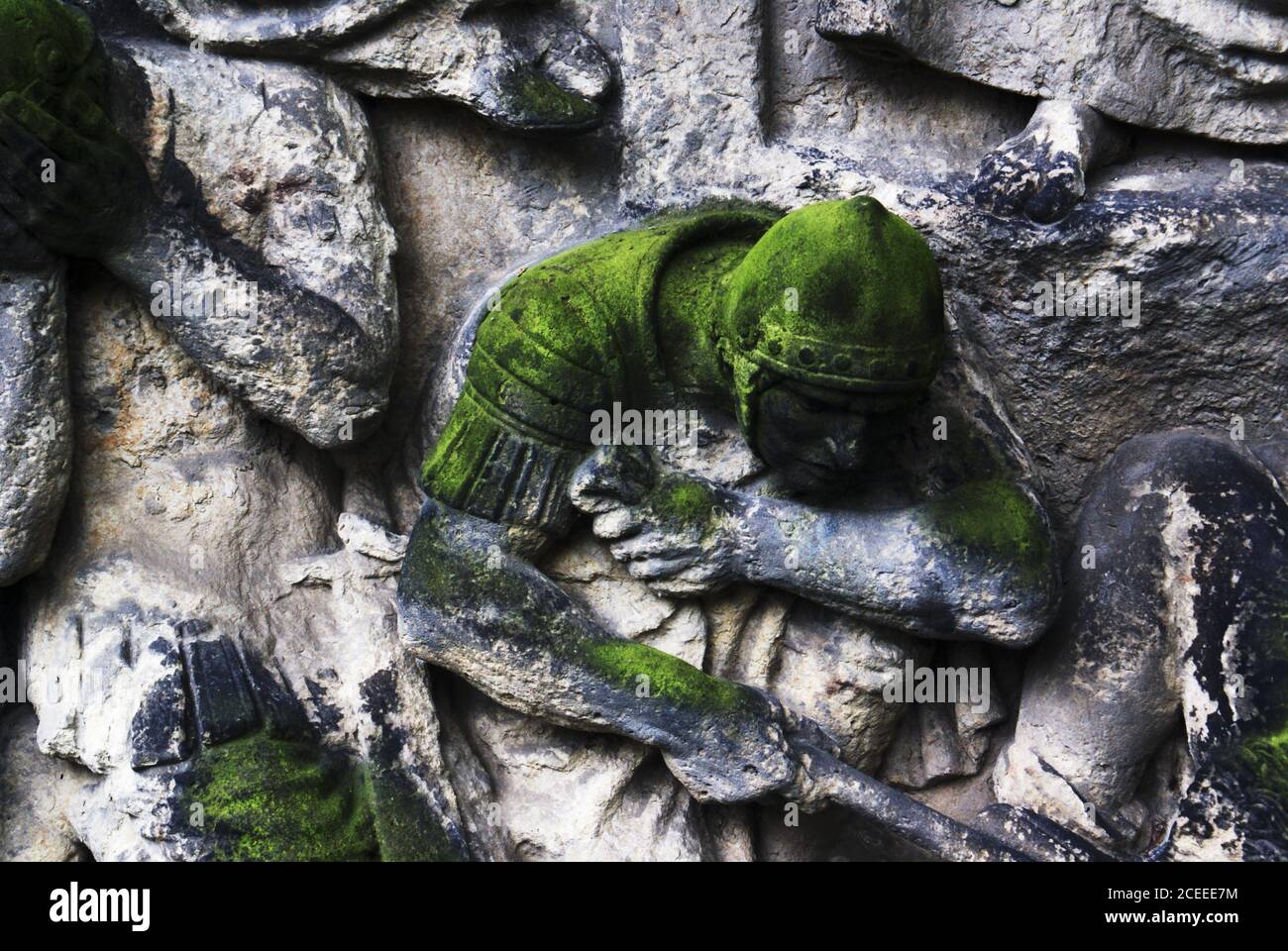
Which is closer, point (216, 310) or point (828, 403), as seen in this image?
point (828, 403)

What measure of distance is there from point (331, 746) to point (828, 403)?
4.34ft

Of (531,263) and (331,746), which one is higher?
(531,263)

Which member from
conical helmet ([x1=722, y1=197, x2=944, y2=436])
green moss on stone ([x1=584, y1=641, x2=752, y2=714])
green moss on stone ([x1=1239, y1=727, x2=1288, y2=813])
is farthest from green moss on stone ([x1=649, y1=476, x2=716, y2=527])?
green moss on stone ([x1=1239, y1=727, x2=1288, y2=813])

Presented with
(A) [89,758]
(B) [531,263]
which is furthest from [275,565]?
(B) [531,263]

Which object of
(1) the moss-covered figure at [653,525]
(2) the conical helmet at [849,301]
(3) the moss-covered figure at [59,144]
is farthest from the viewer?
(1) the moss-covered figure at [653,525]

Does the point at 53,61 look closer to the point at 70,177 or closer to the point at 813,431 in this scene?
the point at 70,177

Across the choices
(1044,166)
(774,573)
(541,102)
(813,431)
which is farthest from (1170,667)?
(541,102)

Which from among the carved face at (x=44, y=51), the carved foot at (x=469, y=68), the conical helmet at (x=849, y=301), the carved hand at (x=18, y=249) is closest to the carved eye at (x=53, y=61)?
the carved face at (x=44, y=51)

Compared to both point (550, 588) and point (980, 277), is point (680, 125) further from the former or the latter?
point (550, 588)

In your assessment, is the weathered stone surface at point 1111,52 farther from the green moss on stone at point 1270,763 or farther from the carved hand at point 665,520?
the green moss on stone at point 1270,763

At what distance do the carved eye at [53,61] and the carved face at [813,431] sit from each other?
4.95 ft

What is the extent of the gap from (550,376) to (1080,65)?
4.39 ft

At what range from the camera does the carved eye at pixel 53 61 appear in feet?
10.2

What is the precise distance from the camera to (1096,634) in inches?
140
